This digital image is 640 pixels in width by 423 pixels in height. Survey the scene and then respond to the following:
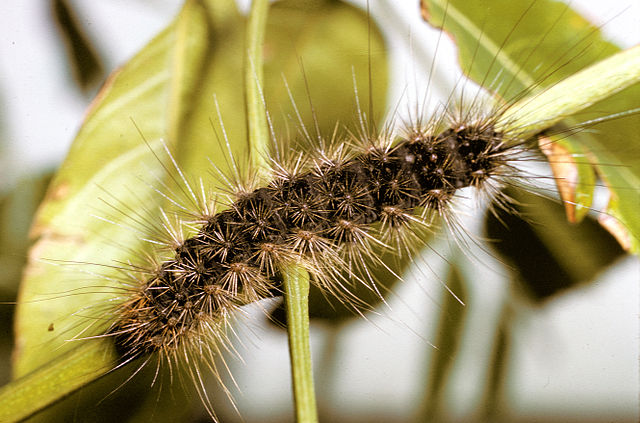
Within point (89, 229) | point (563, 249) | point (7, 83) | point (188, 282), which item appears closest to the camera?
point (188, 282)

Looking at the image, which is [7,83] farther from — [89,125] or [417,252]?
[417,252]

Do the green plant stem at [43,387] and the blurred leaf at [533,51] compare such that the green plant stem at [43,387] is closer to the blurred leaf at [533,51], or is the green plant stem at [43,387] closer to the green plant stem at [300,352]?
the green plant stem at [300,352]

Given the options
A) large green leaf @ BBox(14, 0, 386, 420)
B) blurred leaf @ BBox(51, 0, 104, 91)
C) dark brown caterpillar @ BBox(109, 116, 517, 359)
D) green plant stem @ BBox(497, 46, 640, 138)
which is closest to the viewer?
green plant stem @ BBox(497, 46, 640, 138)

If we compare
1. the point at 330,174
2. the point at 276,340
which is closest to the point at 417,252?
the point at 330,174

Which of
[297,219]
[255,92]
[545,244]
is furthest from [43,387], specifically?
[545,244]

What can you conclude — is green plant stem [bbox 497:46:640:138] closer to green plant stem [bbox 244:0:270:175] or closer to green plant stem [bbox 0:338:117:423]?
green plant stem [bbox 244:0:270:175]

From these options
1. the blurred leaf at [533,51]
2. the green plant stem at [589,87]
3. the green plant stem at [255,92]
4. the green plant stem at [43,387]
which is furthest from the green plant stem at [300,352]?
the blurred leaf at [533,51]

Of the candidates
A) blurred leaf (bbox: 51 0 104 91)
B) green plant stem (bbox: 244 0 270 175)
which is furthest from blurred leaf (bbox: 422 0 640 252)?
blurred leaf (bbox: 51 0 104 91)
